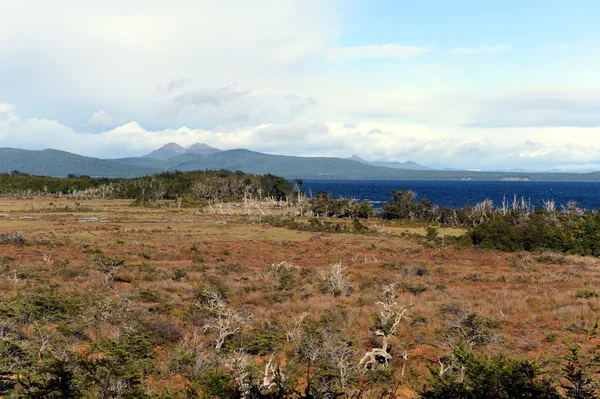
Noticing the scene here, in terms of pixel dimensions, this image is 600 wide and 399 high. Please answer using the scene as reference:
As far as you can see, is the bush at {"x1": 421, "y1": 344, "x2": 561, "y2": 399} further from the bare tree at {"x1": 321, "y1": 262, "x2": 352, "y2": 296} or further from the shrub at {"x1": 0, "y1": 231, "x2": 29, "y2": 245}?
the shrub at {"x1": 0, "y1": 231, "x2": 29, "y2": 245}

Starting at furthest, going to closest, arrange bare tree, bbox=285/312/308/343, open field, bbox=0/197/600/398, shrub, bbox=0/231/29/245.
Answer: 1. shrub, bbox=0/231/29/245
2. bare tree, bbox=285/312/308/343
3. open field, bbox=0/197/600/398

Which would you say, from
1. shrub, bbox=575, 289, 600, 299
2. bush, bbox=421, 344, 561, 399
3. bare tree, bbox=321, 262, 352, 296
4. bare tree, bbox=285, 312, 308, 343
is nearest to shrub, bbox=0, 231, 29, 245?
bare tree, bbox=321, 262, 352, 296

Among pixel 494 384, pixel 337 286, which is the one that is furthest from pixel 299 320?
pixel 337 286

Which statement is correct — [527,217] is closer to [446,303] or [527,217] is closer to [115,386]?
[446,303]

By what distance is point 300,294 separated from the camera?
20672 millimetres

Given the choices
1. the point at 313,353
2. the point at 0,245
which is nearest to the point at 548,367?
the point at 313,353

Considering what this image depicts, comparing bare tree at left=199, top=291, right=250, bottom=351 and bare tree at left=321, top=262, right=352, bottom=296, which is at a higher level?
bare tree at left=199, top=291, right=250, bottom=351

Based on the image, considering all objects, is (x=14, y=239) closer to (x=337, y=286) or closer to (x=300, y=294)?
(x=300, y=294)

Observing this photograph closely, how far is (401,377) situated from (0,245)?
122 ft

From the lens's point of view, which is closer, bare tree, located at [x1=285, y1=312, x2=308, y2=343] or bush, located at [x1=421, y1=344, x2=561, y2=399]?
bush, located at [x1=421, y1=344, x2=561, y2=399]

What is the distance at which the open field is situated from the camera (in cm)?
1230

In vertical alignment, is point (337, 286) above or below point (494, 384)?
below

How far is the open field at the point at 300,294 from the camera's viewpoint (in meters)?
12.3

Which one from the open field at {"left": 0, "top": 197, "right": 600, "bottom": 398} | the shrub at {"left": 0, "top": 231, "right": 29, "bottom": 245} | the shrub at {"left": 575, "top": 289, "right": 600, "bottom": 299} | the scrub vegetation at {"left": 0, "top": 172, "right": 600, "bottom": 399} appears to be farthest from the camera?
the shrub at {"left": 0, "top": 231, "right": 29, "bottom": 245}
